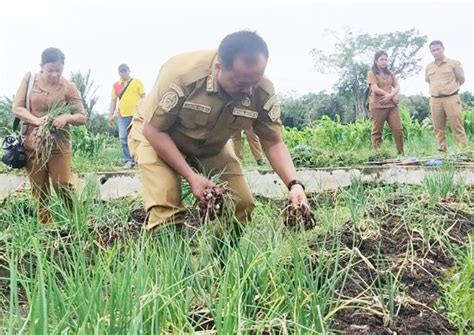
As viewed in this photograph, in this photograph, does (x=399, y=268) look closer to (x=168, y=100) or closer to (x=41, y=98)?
(x=168, y=100)

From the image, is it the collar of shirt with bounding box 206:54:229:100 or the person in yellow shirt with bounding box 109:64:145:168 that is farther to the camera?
the person in yellow shirt with bounding box 109:64:145:168

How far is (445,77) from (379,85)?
83 cm

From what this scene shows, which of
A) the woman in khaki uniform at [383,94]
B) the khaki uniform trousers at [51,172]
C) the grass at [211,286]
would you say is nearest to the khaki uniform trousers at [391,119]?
the woman in khaki uniform at [383,94]

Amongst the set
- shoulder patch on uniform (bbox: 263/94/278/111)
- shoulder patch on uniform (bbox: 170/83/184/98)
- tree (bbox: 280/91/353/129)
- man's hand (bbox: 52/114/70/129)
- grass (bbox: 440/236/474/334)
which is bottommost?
tree (bbox: 280/91/353/129)

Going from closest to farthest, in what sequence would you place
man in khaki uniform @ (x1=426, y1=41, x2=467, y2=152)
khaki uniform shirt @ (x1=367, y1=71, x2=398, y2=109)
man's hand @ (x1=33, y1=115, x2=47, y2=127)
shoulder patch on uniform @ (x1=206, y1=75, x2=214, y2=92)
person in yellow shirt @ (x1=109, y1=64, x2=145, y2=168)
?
shoulder patch on uniform @ (x1=206, y1=75, x2=214, y2=92) → man's hand @ (x1=33, y1=115, x2=47, y2=127) → man in khaki uniform @ (x1=426, y1=41, x2=467, y2=152) → khaki uniform shirt @ (x1=367, y1=71, x2=398, y2=109) → person in yellow shirt @ (x1=109, y1=64, x2=145, y2=168)

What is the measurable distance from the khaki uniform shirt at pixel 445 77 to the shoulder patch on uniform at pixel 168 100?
5998 millimetres

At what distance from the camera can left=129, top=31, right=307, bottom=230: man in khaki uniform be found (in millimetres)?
3006

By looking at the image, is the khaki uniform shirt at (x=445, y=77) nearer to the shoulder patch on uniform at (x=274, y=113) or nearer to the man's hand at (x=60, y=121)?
the man's hand at (x=60, y=121)

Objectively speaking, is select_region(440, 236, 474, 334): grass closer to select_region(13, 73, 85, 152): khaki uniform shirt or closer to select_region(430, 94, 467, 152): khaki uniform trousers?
select_region(13, 73, 85, 152): khaki uniform shirt

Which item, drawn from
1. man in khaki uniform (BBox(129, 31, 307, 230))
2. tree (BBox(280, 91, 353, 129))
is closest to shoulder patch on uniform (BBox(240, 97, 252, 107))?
man in khaki uniform (BBox(129, 31, 307, 230))

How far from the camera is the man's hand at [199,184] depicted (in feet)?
9.48

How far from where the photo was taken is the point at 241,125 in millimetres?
3312

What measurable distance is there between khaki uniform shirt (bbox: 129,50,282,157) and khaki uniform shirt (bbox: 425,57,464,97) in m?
5.56

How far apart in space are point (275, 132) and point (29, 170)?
2.26 metres
